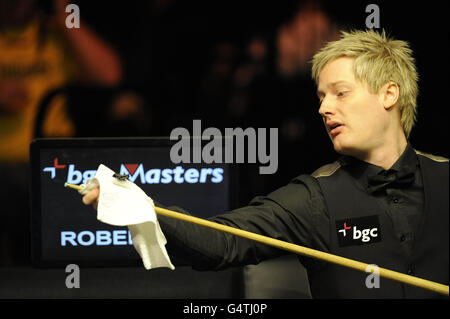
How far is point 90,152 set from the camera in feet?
8.13

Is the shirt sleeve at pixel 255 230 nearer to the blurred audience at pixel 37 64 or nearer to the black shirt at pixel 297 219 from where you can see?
the black shirt at pixel 297 219

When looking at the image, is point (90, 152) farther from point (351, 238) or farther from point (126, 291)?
point (351, 238)

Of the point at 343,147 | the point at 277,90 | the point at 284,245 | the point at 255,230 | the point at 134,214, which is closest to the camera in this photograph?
the point at 134,214

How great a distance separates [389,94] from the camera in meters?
2.21

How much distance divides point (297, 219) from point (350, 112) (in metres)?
0.38

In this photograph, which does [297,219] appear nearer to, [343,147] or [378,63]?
[343,147]

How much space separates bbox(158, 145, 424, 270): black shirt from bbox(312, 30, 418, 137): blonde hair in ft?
0.57

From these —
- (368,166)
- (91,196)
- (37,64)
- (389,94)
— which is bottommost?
(91,196)

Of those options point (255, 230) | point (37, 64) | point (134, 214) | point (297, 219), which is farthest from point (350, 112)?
point (37, 64)

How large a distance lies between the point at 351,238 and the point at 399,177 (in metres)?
0.26

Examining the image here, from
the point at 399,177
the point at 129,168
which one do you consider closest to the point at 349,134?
the point at 399,177

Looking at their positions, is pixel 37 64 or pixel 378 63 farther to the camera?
pixel 37 64

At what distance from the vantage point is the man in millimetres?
2131

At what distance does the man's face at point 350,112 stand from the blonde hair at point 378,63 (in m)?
0.03
